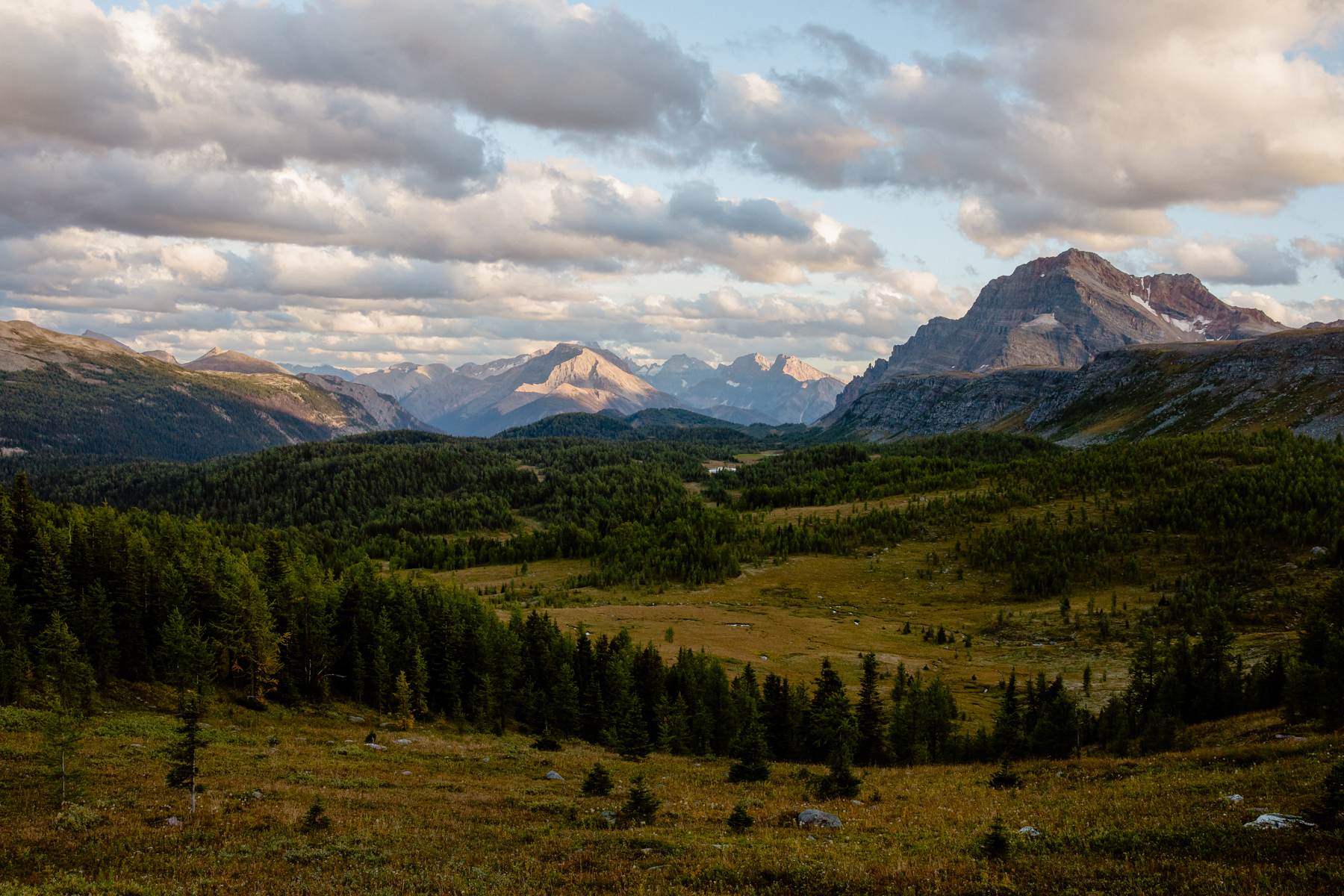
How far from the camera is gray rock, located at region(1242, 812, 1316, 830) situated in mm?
20453

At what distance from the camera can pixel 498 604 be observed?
147 metres

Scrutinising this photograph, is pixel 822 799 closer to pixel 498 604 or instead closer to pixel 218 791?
pixel 218 791

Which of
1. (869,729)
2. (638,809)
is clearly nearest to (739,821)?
(638,809)

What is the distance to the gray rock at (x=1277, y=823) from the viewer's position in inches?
805

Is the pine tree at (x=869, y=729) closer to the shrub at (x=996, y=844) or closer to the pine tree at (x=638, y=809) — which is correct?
the pine tree at (x=638, y=809)

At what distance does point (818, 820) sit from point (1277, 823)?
15.0 meters

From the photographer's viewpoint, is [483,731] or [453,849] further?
[483,731]

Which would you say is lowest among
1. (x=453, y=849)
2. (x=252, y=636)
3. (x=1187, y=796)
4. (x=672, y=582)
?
(x=672, y=582)

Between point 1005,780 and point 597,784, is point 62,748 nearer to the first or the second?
point 597,784

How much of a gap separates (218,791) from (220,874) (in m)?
12.8

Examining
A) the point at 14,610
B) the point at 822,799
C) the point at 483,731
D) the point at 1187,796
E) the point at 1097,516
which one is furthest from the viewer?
the point at 1097,516

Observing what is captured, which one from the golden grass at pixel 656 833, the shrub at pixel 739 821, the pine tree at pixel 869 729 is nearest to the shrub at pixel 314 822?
the golden grass at pixel 656 833

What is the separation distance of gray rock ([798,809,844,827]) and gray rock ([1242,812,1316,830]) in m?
13.5

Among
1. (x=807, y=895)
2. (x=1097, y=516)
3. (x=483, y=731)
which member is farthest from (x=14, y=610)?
(x=1097, y=516)
